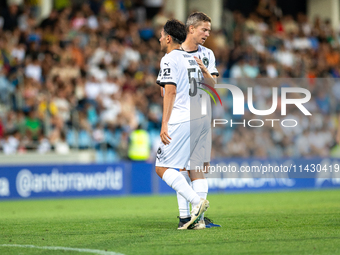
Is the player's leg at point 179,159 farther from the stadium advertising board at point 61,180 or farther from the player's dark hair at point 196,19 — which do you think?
the stadium advertising board at point 61,180

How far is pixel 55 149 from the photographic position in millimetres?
15109

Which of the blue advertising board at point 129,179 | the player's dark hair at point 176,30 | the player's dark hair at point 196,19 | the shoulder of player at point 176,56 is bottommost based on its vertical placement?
the blue advertising board at point 129,179

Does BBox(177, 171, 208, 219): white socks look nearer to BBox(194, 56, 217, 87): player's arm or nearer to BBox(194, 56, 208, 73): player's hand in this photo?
BBox(194, 56, 217, 87): player's arm

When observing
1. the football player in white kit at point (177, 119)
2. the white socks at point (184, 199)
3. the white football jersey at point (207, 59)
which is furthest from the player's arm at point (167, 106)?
the white socks at point (184, 199)

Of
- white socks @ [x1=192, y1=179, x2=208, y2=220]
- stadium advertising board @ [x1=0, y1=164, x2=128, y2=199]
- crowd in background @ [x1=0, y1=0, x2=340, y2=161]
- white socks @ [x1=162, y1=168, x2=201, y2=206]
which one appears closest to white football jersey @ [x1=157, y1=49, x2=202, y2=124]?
white socks @ [x1=162, y1=168, x2=201, y2=206]

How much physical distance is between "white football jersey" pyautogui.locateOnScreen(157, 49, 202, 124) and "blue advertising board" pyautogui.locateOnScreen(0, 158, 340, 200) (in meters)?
8.75

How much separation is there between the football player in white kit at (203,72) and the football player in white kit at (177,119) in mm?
115

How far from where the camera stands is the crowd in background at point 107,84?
50.5 feet

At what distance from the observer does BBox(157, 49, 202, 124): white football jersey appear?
640 centimetres

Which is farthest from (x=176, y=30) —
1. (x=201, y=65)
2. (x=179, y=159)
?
(x=179, y=159)

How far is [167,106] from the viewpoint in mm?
6277

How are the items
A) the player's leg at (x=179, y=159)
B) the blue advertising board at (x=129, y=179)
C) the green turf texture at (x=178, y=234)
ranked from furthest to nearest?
1. the blue advertising board at (x=129, y=179)
2. the player's leg at (x=179, y=159)
3. the green turf texture at (x=178, y=234)

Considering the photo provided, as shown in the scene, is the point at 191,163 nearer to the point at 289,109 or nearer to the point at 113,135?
the point at 113,135

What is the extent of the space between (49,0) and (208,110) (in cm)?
1421
